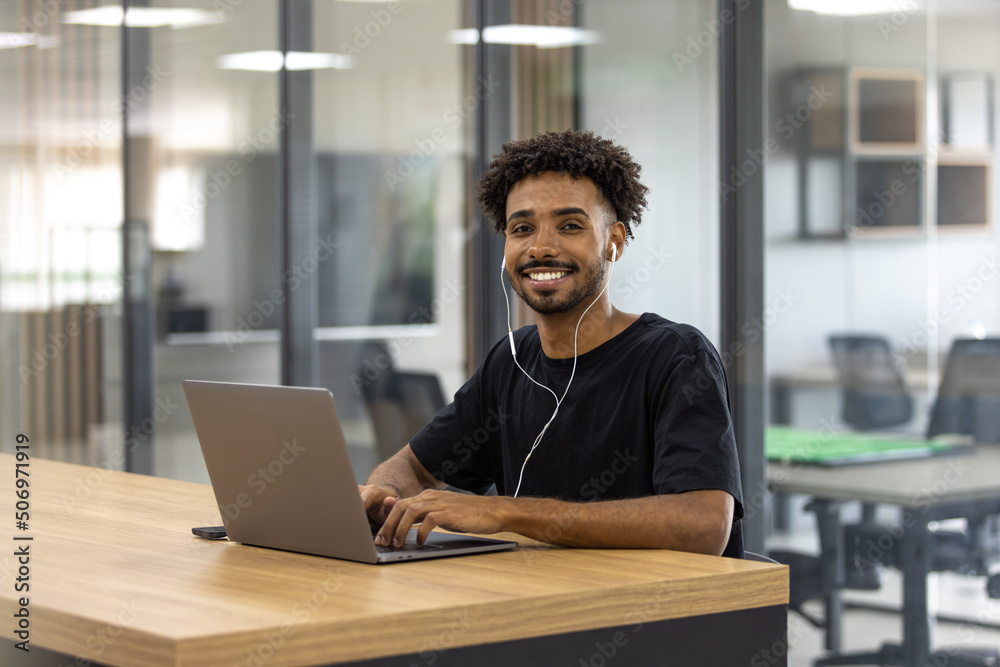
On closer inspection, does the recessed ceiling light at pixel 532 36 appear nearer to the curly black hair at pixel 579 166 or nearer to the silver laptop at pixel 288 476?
the curly black hair at pixel 579 166

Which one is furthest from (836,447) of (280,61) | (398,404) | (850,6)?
(280,61)

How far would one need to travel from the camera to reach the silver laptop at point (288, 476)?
1556 millimetres

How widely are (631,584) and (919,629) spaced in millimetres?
1997

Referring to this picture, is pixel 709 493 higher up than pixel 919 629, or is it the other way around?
pixel 709 493

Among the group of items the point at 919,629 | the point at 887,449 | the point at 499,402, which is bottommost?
the point at 919,629

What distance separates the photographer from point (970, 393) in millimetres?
3020

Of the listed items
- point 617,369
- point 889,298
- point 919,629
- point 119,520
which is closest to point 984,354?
point 889,298

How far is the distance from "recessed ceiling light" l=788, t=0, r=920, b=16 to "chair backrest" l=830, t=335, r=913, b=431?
33.6 inches

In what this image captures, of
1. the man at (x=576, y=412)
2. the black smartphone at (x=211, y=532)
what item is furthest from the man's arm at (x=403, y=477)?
the black smartphone at (x=211, y=532)

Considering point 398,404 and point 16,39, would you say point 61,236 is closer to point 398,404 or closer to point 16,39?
point 16,39

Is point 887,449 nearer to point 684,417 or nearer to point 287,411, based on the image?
point 684,417

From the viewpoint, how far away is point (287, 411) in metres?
1.59

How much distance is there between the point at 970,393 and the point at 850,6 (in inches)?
41.8

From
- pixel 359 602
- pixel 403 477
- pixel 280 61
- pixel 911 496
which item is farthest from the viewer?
pixel 280 61
